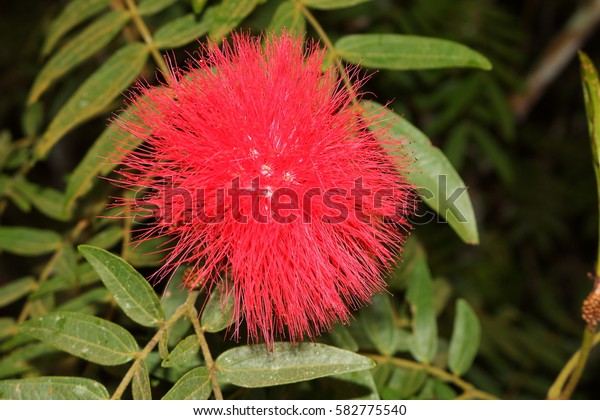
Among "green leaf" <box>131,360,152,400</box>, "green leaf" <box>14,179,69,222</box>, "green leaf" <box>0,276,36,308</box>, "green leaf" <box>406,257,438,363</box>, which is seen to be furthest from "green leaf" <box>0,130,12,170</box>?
"green leaf" <box>406,257,438,363</box>

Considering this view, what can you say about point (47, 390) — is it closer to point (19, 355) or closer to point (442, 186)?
point (19, 355)

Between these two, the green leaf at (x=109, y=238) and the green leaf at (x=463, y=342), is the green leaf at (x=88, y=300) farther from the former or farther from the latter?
the green leaf at (x=463, y=342)

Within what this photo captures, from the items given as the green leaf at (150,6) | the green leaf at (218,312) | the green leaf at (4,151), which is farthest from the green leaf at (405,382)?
the green leaf at (4,151)

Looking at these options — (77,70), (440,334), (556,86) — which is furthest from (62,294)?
(556,86)

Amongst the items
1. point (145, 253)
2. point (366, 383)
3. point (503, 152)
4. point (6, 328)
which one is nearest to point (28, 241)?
point (6, 328)

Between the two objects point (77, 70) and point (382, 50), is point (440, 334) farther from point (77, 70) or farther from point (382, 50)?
point (77, 70)

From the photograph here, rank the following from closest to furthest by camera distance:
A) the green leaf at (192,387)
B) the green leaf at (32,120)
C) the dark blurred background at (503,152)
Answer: the green leaf at (192,387) → the green leaf at (32,120) → the dark blurred background at (503,152)

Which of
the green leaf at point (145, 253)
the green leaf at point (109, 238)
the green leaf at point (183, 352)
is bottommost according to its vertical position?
the green leaf at point (183, 352)
